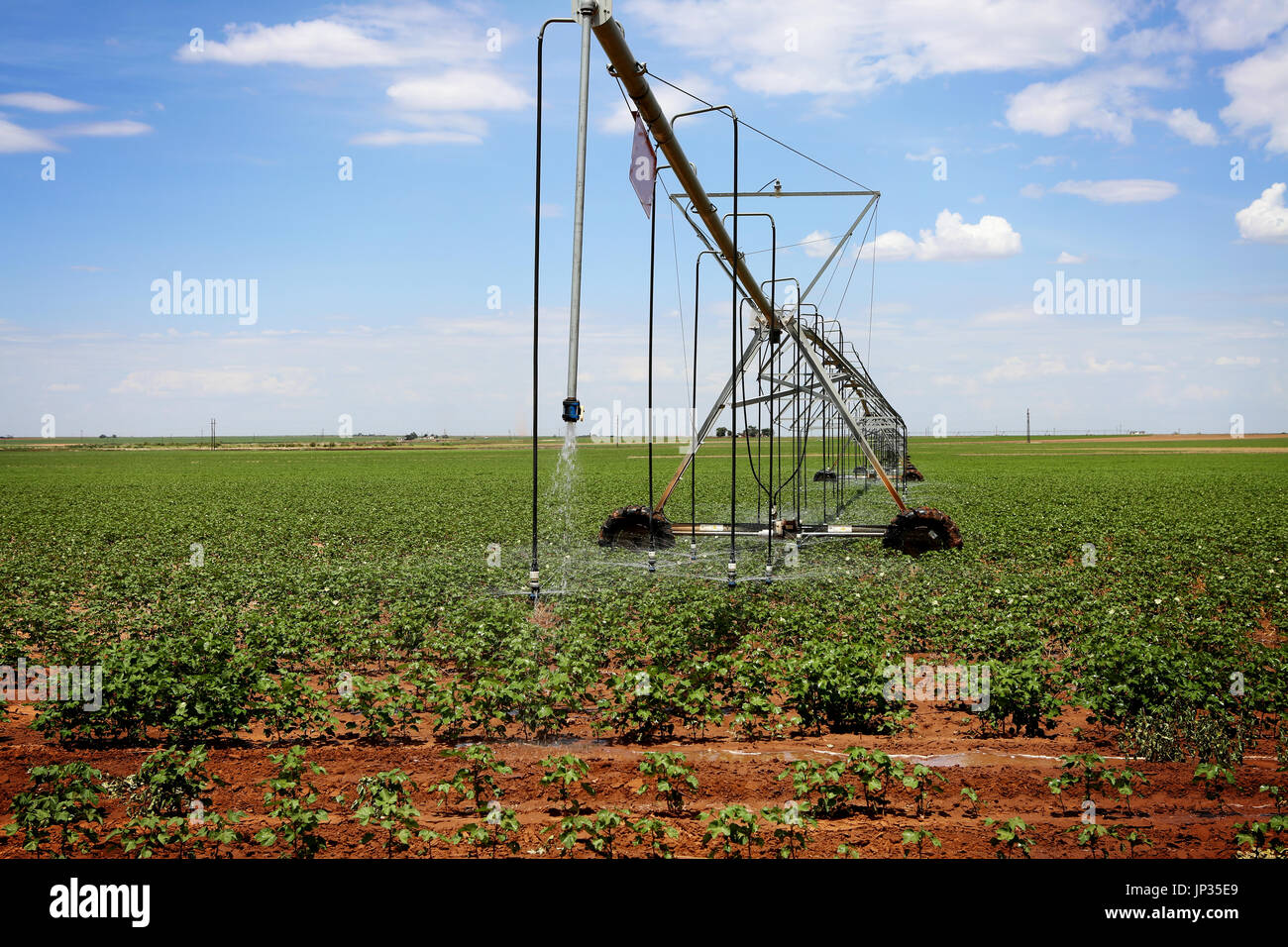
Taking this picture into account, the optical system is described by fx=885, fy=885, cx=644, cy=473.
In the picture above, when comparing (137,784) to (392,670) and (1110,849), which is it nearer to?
(392,670)

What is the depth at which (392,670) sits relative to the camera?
34.4 ft

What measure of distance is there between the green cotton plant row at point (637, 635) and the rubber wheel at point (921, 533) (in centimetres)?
39

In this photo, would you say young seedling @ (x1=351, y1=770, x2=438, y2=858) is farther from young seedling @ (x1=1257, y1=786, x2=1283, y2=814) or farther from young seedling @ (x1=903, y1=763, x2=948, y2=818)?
young seedling @ (x1=1257, y1=786, x2=1283, y2=814)

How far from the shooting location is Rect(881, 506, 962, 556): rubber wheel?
59.1 ft

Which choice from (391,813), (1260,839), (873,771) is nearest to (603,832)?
(391,813)

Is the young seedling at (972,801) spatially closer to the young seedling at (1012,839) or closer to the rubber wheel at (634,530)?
the young seedling at (1012,839)

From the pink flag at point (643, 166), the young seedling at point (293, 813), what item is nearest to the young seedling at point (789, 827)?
the young seedling at point (293, 813)

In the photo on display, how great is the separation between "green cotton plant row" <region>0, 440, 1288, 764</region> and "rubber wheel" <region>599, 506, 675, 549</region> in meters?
0.60

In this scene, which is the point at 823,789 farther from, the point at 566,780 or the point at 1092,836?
the point at 566,780

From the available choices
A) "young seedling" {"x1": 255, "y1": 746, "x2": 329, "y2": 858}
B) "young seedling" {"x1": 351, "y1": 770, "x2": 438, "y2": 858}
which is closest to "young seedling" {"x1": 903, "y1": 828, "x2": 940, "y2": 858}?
"young seedling" {"x1": 351, "y1": 770, "x2": 438, "y2": 858}

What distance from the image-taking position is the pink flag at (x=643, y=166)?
1002 centimetres
